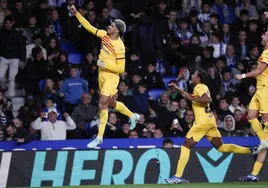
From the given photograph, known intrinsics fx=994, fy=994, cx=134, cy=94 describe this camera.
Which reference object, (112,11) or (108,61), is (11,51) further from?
(108,61)

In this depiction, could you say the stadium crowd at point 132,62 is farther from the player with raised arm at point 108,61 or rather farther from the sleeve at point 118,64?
the sleeve at point 118,64

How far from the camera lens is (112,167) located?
66.4 feet

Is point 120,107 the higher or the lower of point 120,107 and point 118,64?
the lower

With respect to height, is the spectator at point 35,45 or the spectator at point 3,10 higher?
the spectator at point 3,10

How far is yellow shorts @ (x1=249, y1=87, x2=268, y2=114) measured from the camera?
1878cm

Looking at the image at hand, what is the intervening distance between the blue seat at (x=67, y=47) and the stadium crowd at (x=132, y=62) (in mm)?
31

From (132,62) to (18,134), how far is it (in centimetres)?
434

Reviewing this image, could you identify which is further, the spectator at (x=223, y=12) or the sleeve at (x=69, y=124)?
the spectator at (x=223, y=12)

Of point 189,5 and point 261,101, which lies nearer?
point 261,101

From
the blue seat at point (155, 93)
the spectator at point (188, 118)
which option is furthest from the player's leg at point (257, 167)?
the blue seat at point (155, 93)

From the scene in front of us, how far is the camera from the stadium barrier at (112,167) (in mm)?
19906

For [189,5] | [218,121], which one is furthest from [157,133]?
[189,5]

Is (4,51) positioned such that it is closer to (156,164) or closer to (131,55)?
(131,55)

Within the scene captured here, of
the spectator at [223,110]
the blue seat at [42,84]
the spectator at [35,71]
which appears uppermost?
the spectator at [35,71]
